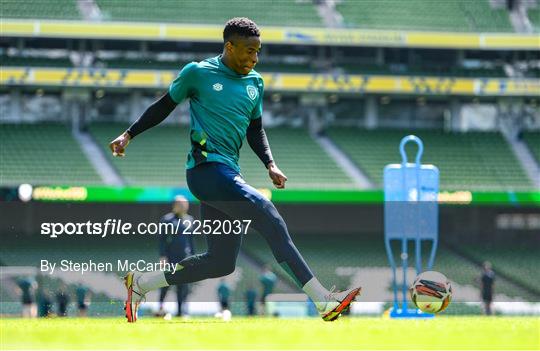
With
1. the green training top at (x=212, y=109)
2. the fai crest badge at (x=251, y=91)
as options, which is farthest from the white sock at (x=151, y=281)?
the fai crest badge at (x=251, y=91)

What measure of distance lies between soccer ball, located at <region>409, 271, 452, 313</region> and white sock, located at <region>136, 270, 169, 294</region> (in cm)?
267

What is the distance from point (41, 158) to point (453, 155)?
15.6 meters

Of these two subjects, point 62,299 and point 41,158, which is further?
point 41,158

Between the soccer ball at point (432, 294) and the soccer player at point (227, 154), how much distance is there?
2282mm

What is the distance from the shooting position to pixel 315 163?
39.7m

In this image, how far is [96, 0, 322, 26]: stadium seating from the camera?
4150 cm

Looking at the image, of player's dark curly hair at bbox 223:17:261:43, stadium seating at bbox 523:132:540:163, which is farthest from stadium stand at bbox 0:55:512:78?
player's dark curly hair at bbox 223:17:261:43

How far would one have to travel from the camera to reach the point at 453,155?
4150 centimetres

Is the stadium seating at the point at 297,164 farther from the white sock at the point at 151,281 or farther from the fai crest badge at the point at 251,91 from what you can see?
the fai crest badge at the point at 251,91

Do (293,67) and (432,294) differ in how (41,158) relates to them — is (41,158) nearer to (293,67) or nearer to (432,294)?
(293,67)

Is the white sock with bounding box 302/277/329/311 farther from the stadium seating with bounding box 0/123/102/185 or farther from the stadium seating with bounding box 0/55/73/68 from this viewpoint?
the stadium seating with bounding box 0/55/73/68

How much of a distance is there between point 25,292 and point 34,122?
1068 inches

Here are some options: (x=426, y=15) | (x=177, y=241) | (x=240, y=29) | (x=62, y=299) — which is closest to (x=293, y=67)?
(x=426, y=15)

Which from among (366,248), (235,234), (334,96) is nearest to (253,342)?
(235,234)
